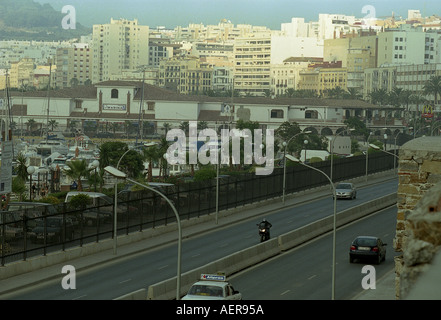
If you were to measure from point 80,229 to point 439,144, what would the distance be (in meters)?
25.3

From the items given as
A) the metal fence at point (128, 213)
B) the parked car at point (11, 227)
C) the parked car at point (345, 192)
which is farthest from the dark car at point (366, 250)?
the parked car at point (345, 192)

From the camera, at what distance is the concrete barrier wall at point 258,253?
32188 millimetres

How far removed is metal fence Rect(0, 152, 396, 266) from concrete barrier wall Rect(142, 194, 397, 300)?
7118mm

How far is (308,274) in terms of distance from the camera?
40.8m

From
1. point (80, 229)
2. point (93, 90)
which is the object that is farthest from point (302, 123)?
point (80, 229)

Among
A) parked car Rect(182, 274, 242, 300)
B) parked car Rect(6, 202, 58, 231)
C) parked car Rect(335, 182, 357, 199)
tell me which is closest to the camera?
parked car Rect(182, 274, 242, 300)

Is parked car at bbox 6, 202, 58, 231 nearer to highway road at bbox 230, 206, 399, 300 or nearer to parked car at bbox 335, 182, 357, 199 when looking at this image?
highway road at bbox 230, 206, 399, 300

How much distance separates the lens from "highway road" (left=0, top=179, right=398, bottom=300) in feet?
114

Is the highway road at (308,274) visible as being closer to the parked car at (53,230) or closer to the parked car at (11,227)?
the parked car at (53,230)

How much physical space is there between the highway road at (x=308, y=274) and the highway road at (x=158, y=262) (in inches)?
115

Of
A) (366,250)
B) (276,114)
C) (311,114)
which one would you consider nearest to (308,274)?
(366,250)

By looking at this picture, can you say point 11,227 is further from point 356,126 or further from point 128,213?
point 356,126

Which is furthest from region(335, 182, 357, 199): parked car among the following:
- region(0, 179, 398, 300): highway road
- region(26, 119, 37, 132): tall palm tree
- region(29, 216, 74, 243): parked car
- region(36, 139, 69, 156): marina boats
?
region(26, 119, 37, 132): tall palm tree

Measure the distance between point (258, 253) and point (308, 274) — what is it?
165 inches
